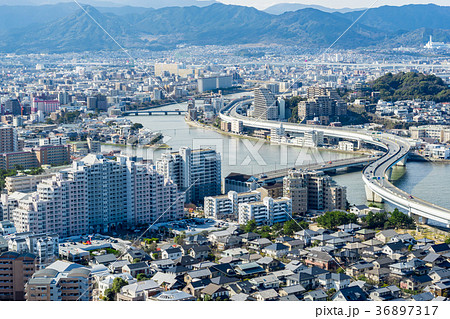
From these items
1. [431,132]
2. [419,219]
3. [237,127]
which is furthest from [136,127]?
[419,219]

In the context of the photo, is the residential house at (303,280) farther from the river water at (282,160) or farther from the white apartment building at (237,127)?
the white apartment building at (237,127)

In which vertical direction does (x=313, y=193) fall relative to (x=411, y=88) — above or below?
Result: below

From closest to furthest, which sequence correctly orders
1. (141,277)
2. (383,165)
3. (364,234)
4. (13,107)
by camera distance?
1. (141,277)
2. (364,234)
3. (383,165)
4. (13,107)

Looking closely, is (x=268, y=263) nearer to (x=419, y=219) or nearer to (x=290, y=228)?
(x=290, y=228)

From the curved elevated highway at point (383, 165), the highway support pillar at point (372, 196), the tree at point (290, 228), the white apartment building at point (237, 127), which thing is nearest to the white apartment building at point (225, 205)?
the tree at point (290, 228)

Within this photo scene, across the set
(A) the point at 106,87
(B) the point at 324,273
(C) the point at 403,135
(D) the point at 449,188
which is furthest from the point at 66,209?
(A) the point at 106,87
